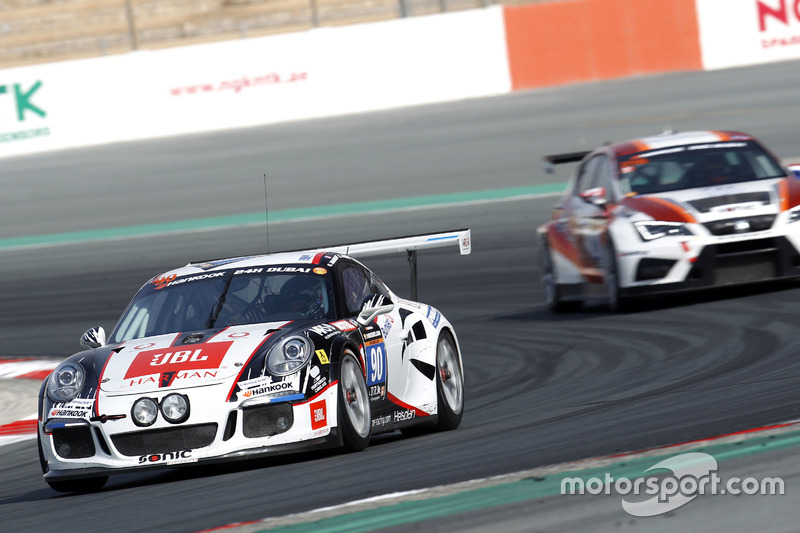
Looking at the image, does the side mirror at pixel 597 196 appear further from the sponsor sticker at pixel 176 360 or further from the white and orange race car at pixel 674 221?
the sponsor sticker at pixel 176 360

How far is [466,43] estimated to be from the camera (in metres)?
27.8

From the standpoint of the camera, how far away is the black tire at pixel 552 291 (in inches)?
528

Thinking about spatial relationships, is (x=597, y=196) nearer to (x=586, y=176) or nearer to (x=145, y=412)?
(x=586, y=176)

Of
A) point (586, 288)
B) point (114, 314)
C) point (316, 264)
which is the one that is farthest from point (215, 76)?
point (316, 264)

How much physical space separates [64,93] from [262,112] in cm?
374

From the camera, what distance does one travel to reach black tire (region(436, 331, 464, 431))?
822 centimetres

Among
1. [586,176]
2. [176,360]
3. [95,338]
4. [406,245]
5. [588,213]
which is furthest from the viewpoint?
[586,176]

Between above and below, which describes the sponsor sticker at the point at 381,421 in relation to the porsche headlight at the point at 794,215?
below

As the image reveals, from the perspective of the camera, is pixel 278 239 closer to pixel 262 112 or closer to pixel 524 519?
pixel 262 112

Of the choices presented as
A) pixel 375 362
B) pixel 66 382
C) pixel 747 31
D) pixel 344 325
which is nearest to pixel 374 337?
pixel 375 362

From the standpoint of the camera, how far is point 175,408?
22.2 ft

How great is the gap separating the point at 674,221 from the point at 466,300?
10.8 feet

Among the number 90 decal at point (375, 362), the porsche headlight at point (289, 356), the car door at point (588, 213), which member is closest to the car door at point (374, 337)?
the number 90 decal at point (375, 362)

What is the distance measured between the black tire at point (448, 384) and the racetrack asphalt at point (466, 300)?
17 cm
